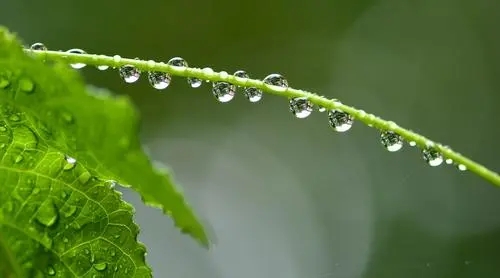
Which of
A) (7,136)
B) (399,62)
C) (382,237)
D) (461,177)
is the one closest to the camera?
(7,136)

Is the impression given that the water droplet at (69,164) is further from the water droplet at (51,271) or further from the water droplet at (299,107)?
the water droplet at (299,107)

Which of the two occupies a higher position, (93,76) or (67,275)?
(67,275)

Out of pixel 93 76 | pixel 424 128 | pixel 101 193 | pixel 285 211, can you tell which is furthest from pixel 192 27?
pixel 101 193

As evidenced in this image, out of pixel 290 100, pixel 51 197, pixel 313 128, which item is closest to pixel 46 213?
pixel 51 197

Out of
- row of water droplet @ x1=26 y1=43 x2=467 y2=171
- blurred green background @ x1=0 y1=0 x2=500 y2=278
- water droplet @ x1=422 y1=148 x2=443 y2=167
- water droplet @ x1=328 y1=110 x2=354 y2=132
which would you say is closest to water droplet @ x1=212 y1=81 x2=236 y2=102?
row of water droplet @ x1=26 y1=43 x2=467 y2=171

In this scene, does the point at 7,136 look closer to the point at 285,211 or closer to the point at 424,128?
the point at 285,211

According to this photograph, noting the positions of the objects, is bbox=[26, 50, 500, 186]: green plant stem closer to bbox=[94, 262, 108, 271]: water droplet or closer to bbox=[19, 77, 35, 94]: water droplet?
bbox=[19, 77, 35, 94]: water droplet
